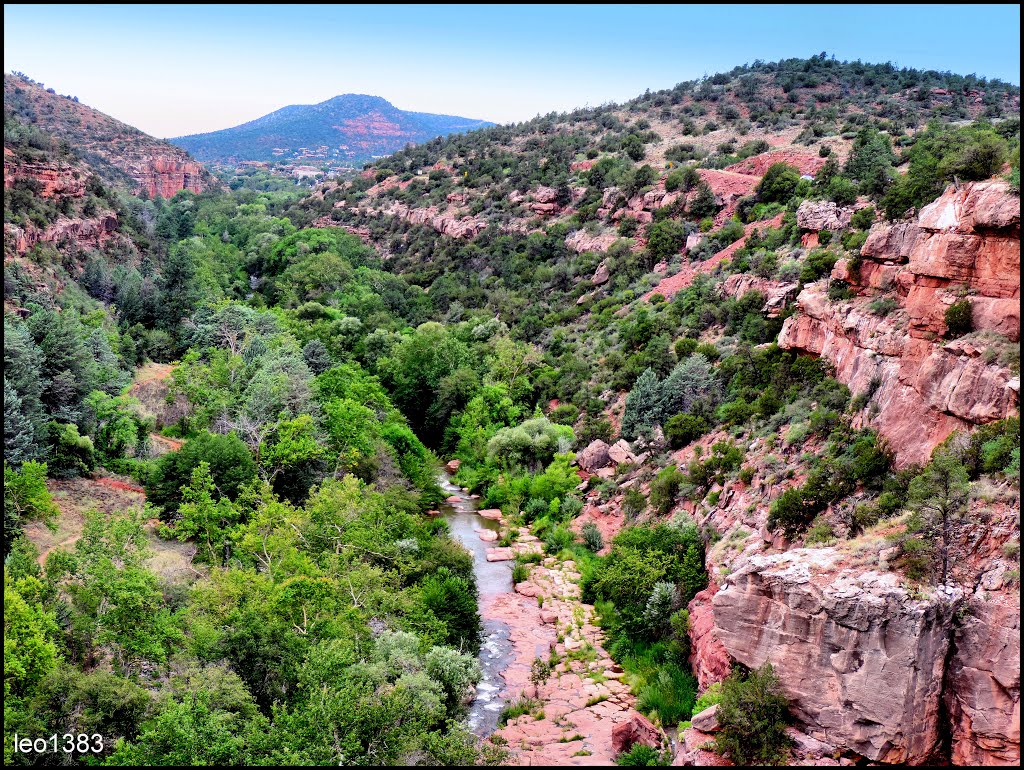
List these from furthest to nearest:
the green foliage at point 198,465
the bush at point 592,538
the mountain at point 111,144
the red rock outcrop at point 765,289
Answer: the mountain at point 111,144 < the red rock outcrop at point 765,289 < the bush at point 592,538 < the green foliage at point 198,465

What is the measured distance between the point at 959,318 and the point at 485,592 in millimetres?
19592

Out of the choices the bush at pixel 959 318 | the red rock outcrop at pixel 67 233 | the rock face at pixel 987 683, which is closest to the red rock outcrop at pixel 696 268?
the bush at pixel 959 318

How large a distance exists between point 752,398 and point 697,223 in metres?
23.7

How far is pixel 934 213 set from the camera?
21.7 meters

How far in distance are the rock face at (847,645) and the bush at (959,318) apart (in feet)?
22.9

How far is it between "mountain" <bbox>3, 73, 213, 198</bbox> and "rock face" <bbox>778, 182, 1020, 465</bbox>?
358 feet

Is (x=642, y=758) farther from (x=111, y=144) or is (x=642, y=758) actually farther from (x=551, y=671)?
(x=111, y=144)

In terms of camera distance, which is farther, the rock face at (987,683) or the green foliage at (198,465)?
the green foliage at (198,465)

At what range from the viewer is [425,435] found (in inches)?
1874

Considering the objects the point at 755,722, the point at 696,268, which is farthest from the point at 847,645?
the point at 696,268

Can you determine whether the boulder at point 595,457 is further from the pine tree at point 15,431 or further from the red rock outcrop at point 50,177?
the red rock outcrop at point 50,177

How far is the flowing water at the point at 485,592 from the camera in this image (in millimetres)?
22292

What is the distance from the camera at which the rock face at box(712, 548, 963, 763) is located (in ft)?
51.8

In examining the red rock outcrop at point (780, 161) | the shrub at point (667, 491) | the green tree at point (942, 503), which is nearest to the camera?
the green tree at point (942, 503)
